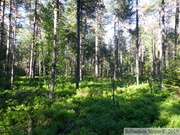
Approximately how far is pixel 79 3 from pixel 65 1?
48.7 inches

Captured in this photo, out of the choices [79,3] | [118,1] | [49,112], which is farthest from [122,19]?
[49,112]

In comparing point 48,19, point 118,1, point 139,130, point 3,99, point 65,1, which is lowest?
point 139,130

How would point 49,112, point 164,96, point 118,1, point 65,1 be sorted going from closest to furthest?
point 49,112, point 164,96, point 65,1, point 118,1

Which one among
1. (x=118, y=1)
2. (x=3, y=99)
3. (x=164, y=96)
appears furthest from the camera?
(x=118, y=1)

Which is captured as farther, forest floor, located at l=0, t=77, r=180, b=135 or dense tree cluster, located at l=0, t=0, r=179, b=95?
dense tree cluster, located at l=0, t=0, r=179, b=95

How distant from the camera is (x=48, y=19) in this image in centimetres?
1202

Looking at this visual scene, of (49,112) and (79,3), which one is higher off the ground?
(79,3)

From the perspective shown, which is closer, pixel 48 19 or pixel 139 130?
pixel 139 130

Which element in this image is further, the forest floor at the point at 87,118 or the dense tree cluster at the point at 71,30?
the dense tree cluster at the point at 71,30

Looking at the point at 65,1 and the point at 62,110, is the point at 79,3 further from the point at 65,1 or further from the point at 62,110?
the point at 62,110

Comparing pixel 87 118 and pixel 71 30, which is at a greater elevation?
pixel 71 30

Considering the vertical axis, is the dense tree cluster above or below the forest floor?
above

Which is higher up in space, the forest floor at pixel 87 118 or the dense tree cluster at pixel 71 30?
the dense tree cluster at pixel 71 30

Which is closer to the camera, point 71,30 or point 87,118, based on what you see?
point 87,118
